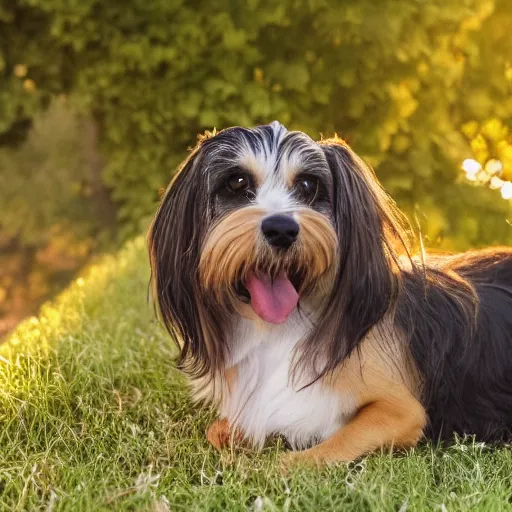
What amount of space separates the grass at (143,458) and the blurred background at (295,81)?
10.3ft

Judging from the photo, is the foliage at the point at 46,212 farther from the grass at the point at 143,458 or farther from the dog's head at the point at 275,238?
the dog's head at the point at 275,238

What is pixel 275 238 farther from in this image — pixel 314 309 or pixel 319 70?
pixel 319 70

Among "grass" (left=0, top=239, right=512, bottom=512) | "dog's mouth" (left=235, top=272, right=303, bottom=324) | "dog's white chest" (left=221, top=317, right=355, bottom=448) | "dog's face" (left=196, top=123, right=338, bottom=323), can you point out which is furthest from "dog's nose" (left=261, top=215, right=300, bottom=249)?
"grass" (left=0, top=239, right=512, bottom=512)

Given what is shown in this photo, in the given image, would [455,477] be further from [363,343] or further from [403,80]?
[403,80]

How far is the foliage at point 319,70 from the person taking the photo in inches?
268

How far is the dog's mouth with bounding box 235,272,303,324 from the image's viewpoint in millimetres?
2846

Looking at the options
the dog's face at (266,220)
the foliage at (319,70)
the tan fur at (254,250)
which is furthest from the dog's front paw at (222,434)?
the foliage at (319,70)

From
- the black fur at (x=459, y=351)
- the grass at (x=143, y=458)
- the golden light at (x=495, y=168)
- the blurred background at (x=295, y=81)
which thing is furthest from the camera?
the blurred background at (x=295, y=81)

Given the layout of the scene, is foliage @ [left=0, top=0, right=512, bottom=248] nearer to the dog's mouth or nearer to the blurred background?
the blurred background

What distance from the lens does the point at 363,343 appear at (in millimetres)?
3053

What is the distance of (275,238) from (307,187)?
0.27 m

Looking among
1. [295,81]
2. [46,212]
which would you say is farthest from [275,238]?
[46,212]

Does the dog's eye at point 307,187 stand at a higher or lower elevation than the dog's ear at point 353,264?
higher

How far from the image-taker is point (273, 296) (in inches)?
113
